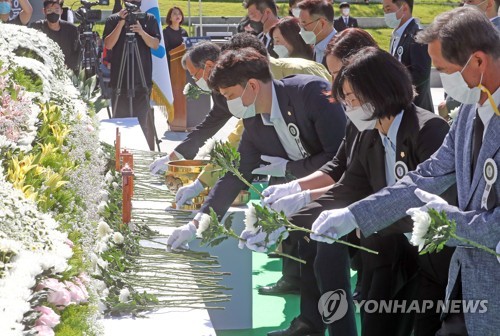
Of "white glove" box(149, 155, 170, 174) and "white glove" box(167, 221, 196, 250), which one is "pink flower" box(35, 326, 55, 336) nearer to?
"white glove" box(167, 221, 196, 250)

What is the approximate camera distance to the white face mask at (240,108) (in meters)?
4.00

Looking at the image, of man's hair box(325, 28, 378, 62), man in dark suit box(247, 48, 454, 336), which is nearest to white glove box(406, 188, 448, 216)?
man in dark suit box(247, 48, 454, 336)

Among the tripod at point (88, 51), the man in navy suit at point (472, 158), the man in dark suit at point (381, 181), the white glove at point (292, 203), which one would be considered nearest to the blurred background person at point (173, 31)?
the tripod at point (88, 51)

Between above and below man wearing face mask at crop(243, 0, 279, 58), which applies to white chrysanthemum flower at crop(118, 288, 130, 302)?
below

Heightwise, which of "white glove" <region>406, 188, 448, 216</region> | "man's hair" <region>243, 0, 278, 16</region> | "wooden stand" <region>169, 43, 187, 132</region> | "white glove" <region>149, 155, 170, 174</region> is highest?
"white glove" <region>406, 188, 448, 216</region>

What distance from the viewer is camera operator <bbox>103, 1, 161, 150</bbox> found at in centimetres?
865

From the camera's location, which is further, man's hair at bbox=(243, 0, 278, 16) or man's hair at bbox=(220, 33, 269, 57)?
man's hair at bbox=(243, 0, 278, 16)

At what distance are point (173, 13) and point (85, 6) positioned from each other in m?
1.22

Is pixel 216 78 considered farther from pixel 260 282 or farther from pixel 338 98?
pixel 260 282

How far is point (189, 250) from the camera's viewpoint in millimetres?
3754

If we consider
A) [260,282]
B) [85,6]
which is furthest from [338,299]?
[85,6]

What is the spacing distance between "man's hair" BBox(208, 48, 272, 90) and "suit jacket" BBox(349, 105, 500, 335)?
3.69 feet

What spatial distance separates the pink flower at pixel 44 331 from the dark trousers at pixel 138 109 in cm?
668

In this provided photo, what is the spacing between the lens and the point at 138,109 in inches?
349
